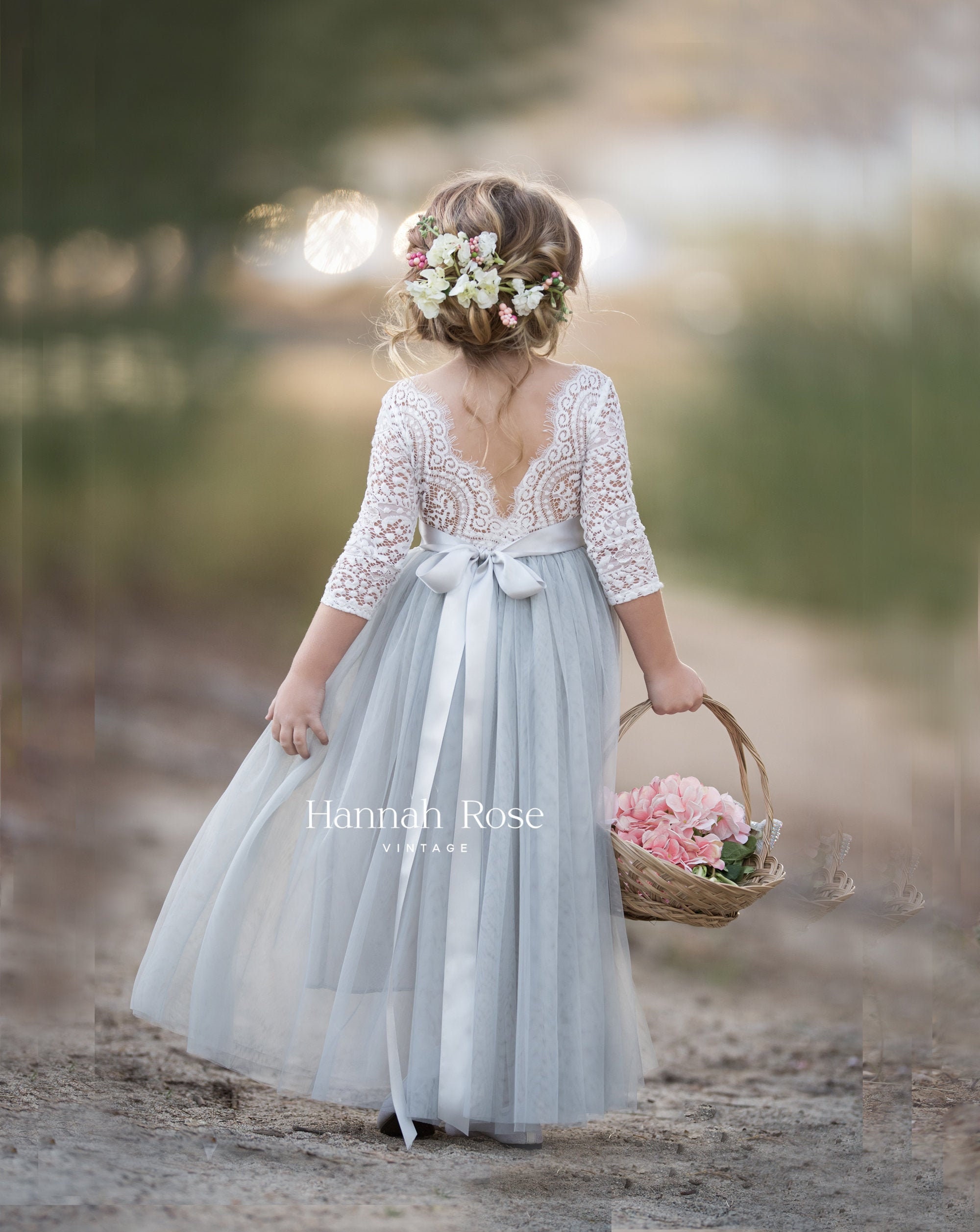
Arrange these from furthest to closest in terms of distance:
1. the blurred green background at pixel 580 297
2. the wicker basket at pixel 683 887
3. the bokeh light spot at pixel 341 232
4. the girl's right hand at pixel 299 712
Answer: the bokeh light spot at pixel 341 232, the blurred green background at pixel 580 297, the girl's right hand at pixel 299 712, the wicker basket at pixel 683 887

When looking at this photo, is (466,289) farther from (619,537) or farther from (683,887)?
(683,887)

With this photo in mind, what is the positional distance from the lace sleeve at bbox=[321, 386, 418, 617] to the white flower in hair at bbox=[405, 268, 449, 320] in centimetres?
14

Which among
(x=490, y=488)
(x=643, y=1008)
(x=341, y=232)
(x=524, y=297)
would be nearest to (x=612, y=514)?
(x=490, y=488)

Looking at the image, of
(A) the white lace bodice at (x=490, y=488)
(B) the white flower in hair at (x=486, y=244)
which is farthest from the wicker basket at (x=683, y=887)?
(B) the white flower in hair at (x=486, y=244)

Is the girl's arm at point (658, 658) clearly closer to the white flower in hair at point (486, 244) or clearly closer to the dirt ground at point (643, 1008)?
the white flower in hair at point (486, 244)

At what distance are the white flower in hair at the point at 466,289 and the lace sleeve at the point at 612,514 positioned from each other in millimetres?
228

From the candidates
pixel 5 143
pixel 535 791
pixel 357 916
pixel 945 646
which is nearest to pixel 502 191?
pixel 535 791

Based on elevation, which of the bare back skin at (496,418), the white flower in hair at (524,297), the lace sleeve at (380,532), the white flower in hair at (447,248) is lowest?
the lace sleeve at (380,532)

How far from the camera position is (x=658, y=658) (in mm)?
1547

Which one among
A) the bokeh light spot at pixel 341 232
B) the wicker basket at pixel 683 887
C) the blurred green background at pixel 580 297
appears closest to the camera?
the wicker basket at pixel 683 887

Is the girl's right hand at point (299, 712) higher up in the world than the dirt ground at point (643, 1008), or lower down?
higher up

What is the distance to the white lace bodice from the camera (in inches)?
58.7

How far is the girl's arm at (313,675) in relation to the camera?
151 cm

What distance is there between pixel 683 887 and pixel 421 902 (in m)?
0.35
